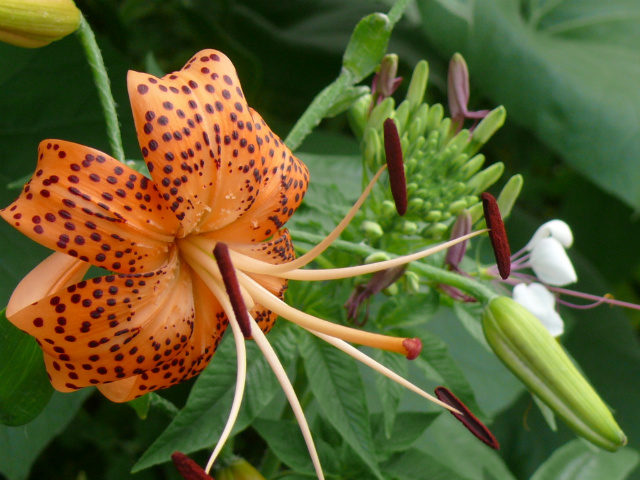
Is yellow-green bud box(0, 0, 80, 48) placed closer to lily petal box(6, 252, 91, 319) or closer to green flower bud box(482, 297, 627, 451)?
lily petal box(6, 252, 91, 319)

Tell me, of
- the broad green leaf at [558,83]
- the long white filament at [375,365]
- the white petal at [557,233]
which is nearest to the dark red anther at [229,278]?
the long white filament at [375,365]

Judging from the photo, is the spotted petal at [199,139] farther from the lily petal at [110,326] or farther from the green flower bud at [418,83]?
the green flower bud at [418,83]

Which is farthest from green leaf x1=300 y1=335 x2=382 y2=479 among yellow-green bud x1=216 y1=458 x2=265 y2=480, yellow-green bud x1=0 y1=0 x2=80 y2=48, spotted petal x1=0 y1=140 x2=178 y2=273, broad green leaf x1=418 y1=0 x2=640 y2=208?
broad green leaf x1=418 y1=0 x2=640 y2=208

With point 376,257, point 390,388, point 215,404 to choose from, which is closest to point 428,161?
point 376,257

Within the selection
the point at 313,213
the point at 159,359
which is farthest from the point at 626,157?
the point at 159,359

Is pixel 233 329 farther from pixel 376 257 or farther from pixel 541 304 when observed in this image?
pixel 541 304
